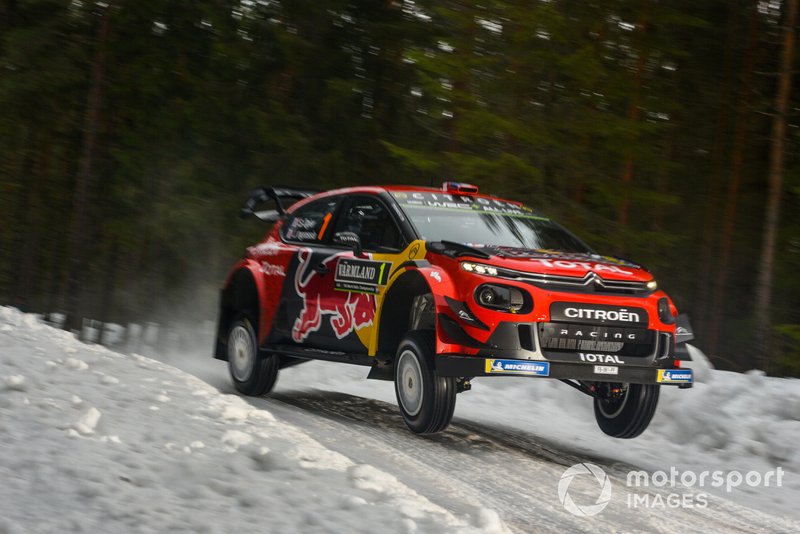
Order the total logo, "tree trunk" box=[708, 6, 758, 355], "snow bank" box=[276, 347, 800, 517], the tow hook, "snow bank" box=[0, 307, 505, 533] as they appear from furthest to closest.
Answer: "tree trunk" box=[708, 6, 758, 355], "snow bank" box=[276, 347, 800, 517], the tow hook, the total logo, "snow bank" box=[0, 307, 505, 533]

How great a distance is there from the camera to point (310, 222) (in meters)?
8.89

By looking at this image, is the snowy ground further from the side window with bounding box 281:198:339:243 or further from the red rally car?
the side window with bounding box 281:198:339:243

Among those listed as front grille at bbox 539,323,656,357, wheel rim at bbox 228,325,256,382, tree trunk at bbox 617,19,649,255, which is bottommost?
wheel rim at bbox 228,325,256,382

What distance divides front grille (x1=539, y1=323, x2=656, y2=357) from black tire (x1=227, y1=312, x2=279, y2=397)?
3387mm

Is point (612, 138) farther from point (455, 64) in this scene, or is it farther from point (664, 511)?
point (664, 511)

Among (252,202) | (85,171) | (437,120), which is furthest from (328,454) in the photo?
(85,171)

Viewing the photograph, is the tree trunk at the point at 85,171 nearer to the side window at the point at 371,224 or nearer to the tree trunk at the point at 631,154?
the tree trunk at the point at 631,154

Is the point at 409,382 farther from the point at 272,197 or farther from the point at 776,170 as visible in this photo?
the point at 776,170

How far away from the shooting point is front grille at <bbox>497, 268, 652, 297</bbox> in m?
6.69

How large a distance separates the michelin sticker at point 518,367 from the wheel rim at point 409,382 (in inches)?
25.9

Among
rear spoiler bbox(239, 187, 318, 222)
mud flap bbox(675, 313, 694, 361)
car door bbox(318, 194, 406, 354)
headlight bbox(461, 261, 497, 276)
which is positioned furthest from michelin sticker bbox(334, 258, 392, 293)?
mud flap bbox(675, 313, 694, 361)

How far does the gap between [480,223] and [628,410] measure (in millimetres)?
1961

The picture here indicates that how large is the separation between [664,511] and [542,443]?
7.22 feet

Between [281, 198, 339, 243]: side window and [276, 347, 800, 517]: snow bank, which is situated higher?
[281, 198, 339, 243]: side window
